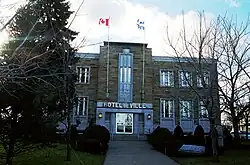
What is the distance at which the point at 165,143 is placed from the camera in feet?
62.5

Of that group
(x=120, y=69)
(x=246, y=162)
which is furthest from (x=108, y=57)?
(x=246, y=162)

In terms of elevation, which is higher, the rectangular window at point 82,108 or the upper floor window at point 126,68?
the upper floor window at point 126,68

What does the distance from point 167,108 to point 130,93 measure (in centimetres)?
466

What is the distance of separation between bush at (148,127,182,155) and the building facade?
1025 cm

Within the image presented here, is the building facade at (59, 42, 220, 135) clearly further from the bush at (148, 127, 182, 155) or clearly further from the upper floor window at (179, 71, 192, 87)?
the bush at (148, 127, 182, 155)

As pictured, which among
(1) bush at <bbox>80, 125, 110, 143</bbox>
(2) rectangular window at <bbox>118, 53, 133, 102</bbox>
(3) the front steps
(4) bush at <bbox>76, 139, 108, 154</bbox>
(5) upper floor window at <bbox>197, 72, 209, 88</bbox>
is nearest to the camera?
(5) upper floor window at <bbox>197, 72, 209, 88</bbox>

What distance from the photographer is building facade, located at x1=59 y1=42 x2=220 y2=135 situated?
3281 cm

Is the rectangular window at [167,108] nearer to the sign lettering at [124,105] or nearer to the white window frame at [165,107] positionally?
the white window frame at [165,107]

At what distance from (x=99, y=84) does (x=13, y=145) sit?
22205mm

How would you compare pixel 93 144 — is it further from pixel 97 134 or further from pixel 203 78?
pixel 203 78

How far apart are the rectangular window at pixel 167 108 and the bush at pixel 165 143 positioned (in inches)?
449

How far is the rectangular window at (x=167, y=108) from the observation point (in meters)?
34.1

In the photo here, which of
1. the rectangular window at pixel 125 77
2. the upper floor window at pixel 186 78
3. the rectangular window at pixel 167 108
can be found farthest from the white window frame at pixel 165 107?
the upper floor window at pixel 186 78

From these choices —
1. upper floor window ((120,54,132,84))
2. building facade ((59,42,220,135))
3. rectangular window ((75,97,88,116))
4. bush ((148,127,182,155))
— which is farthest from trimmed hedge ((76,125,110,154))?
upper floor window ((120,54,132,84))
